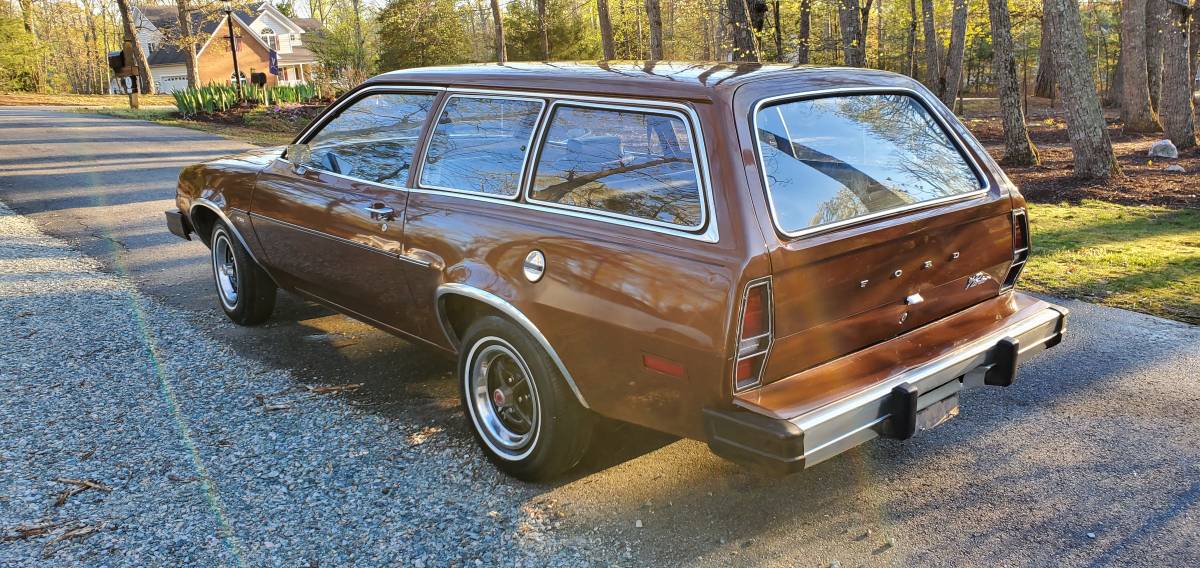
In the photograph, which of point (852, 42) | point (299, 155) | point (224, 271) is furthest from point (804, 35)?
point (299, 155)

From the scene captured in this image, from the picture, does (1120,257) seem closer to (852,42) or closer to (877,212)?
(877,212)

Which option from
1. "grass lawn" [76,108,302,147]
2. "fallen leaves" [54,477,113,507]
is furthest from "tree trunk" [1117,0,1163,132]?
"fallen leaves" [54,477,113,507]

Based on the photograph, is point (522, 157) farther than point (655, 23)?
No

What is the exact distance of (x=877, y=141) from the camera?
363 centimetres

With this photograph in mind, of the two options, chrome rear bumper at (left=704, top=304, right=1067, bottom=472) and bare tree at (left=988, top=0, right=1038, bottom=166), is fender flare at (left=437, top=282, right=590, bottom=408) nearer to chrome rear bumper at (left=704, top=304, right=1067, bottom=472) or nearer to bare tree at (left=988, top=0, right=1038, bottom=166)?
chrome rear bumper at (left=704, top=304, right=1067, bottom=472)

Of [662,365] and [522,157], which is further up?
[522,157]

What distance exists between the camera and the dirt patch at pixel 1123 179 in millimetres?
9617

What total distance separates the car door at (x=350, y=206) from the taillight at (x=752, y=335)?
1.85 meters

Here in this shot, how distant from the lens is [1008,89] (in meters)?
12.3

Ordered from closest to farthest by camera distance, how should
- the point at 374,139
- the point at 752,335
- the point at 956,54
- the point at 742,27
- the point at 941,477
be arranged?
the point at 752,335
the point at 941,477
the point at 374,139
the point at 742,27
the point at 956,54

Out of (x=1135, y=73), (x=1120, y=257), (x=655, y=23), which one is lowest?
(x=1120, y=257)

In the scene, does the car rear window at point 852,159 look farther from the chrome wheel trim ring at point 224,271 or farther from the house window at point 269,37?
the house window at point 269,37

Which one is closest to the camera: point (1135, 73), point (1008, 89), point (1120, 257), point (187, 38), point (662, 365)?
point (662, 365)

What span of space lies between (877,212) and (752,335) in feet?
2.64
